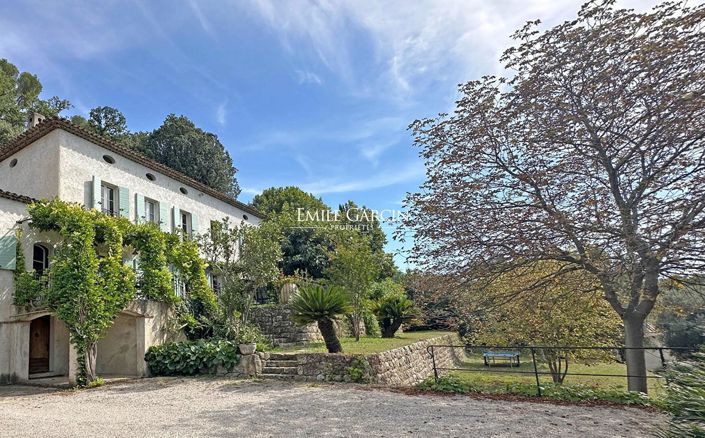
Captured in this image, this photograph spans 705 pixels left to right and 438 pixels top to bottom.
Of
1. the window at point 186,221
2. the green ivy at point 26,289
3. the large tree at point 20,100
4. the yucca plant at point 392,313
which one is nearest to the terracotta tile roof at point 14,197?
the green ivy at point 26,289

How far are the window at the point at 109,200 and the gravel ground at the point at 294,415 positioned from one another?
22.1 feet

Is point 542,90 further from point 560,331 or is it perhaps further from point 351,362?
point 560,331

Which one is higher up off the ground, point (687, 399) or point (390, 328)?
point (687, 399)

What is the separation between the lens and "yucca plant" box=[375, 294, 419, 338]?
19.6 metres

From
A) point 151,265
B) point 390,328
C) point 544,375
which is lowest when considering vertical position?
point 544,375

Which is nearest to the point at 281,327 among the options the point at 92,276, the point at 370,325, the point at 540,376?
the point at 370,325

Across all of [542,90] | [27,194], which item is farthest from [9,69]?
[542,90]

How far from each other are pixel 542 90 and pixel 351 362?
7.82 metres

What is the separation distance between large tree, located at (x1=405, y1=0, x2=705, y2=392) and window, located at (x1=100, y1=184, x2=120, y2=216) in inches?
450

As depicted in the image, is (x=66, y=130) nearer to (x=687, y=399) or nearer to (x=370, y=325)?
(x=370, y=325)

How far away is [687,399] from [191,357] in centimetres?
1138

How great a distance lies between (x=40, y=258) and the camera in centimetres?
1373

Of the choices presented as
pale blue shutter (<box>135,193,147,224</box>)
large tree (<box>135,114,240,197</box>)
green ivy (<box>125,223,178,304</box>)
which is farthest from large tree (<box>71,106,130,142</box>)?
green ivy (<box>125,223,178,304</box>)

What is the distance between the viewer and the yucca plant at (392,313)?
64.4 feet
